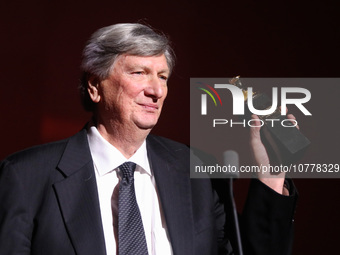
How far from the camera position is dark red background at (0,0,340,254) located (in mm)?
2098

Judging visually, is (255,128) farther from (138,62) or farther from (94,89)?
(94,89)

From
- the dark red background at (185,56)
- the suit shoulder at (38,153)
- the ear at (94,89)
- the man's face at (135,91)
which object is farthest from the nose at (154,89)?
the dark red background at (185,56)

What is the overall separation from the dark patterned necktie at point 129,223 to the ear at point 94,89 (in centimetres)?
24

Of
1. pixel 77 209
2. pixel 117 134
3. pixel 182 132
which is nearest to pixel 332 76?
pixel 182 132

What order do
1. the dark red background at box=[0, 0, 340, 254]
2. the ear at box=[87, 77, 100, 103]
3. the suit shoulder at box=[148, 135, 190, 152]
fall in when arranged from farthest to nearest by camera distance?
the dark red background at box=[0, 0, 340, 254]
the suit shoulder at box=[148, 135, 190, 152]
the ear at box=[87, 77, 100, 103]

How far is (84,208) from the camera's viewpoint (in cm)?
141

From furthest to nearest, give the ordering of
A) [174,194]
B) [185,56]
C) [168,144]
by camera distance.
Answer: [185,56], [168,144], [174,194]

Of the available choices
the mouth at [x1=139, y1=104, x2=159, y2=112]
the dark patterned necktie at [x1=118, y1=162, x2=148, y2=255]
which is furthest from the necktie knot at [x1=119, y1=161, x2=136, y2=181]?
the mouth at [x1=139, y1=104, x2=159, y2=112]

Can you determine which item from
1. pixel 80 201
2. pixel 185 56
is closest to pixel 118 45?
pixel 80 201

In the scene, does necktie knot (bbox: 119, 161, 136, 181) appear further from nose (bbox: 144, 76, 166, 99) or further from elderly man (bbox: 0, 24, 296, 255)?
nose (bbox: 144, 76, 166, 99)

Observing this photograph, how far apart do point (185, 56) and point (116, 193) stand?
0.96 metres

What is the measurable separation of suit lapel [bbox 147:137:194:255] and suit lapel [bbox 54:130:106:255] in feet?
0.60

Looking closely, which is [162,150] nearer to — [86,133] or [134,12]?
[86,133]

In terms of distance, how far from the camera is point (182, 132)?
2.30 m
